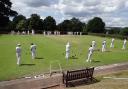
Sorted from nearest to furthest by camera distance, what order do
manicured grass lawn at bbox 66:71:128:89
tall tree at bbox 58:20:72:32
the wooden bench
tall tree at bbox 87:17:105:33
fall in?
manicured grass lawn at bbox 66:71:128:89, the wooden bench, tall tree at bbox 87:17:105:33, tall tree at bbox 58:20:72:32

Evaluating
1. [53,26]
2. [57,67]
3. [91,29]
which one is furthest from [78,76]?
[91,29]

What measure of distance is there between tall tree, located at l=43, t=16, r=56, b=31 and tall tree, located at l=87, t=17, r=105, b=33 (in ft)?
53.8

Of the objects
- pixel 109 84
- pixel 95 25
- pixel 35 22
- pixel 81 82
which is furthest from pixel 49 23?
pixel 109 84

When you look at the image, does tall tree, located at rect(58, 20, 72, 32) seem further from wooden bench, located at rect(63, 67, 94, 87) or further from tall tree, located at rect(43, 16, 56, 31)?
wooden bench, located at rect(63, 67, 94, 87)

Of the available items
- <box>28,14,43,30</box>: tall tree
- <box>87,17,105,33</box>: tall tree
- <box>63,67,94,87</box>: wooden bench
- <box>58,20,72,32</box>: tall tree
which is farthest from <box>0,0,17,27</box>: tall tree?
<box>63,67,94,87</box>: wooden bench

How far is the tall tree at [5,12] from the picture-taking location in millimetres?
104375

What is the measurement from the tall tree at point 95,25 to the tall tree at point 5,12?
3363cm

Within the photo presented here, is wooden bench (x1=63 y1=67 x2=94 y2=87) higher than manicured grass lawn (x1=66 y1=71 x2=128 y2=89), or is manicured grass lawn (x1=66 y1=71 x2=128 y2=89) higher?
wooden bench (x1=63 y1=67 x2=94 y2=87)

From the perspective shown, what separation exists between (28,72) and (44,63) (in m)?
5.33

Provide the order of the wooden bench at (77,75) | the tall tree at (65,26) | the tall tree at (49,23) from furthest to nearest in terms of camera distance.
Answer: the tall tree at (65,26) < the tall tree at (49,23) < the wooden bench at (77,75)

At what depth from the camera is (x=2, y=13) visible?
351ft

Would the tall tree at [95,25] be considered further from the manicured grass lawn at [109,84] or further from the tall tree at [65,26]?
the manicured grass lawn at [109,84]

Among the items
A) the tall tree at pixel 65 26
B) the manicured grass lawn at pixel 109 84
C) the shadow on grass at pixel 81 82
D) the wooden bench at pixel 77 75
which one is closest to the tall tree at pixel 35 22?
the tall tree at pixel 65 26

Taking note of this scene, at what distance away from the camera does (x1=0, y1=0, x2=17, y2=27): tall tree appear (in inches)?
4109
